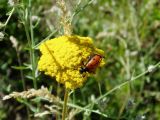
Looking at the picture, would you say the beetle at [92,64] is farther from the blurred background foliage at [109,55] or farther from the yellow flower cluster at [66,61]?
the blurred background foliage at [109,55]

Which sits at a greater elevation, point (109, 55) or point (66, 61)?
point (66, 61)

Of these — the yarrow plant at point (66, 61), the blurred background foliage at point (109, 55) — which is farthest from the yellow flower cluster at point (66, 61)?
the blurred background foliage at point (109, 55)

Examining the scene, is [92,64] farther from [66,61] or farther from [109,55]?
[109,55]

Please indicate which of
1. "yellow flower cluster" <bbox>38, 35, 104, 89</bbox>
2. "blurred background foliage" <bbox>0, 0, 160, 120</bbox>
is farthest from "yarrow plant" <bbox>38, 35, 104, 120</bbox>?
"blurred background foliage" <bbox>0, 0, 160, 120</bbox>

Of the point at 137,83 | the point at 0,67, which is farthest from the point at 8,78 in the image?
the point at 137,83

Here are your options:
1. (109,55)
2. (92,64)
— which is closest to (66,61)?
(92,64)

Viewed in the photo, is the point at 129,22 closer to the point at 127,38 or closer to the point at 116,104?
the point at 127,38
